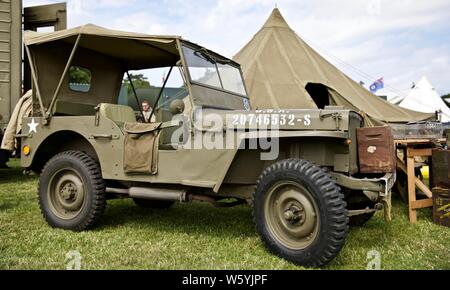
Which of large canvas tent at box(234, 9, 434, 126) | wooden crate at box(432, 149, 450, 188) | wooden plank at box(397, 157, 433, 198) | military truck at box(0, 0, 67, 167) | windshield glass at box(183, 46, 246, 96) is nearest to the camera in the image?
windshield glass at box(183, 46, 246, 96)

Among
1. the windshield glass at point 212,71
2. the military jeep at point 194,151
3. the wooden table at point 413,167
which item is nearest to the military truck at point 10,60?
the military jeep at point 194,151

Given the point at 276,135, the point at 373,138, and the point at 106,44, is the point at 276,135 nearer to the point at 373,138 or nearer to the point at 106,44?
the point at 373,138

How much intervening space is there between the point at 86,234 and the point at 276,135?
2179mm

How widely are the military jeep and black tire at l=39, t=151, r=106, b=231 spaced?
1cm

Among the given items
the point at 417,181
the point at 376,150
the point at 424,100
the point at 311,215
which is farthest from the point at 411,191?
the point at 424,100

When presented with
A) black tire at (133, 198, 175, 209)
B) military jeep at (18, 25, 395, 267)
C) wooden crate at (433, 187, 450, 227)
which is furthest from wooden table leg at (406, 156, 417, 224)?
black tire at (133, 198, 175, 209)

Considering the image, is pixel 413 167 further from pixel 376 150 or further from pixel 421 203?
pixel 376 150

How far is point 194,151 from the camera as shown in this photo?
3602 millimetres

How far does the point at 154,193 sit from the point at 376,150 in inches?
82.4

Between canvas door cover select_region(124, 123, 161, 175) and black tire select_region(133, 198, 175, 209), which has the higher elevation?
canvas door cover select_region(124, 123, 161, 175)

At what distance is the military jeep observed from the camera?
10.3ft

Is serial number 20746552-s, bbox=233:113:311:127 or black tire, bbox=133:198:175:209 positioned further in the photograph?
black tire, bbox=133:198:175:209

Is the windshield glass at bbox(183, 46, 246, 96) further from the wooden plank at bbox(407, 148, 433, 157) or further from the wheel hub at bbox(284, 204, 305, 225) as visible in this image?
the wooden plank at bbox(407, 148, 433, 157)

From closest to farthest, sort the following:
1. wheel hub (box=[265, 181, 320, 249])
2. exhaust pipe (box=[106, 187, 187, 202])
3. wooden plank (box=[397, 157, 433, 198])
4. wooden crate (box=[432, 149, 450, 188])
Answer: wheel hub (box=[265, 181, 320, 249])
exhaust pipe (box=[106, 187, 187, 202])
wooden crate (box=[432, 149, 450, 188])
wooden plank (box=[397, 157, 433, 198])
